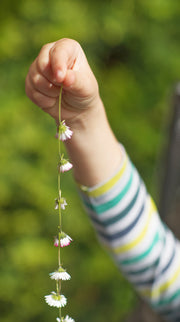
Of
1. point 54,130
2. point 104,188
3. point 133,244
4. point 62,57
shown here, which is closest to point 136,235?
point 133,244

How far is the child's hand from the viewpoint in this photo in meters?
0.48

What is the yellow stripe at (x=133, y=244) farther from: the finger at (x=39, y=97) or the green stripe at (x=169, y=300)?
the finger at (x=39, y=97)

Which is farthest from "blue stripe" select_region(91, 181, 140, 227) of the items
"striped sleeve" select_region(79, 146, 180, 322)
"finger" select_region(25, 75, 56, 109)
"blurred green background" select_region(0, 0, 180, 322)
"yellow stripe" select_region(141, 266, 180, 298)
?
"blurred green background" select_region(0, 0, 180, 322)

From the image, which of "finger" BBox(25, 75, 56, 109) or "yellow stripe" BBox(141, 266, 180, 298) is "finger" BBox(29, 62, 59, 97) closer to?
"finger" BBox(25, 75, 56, 109)

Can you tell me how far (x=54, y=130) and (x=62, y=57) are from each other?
1002mm

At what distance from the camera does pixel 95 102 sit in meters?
0.61

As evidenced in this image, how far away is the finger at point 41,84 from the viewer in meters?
0.52

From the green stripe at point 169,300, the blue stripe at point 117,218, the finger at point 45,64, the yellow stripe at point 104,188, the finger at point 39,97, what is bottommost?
the green stripe at point 169,300

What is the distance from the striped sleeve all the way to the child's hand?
22 centimetres

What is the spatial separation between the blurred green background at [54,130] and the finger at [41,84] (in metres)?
0.86

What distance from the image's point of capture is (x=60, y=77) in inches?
18.0

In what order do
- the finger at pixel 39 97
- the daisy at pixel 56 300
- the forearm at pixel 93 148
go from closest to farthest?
the daisy at pixel 56 300, the finger at pixel 39 97, the forearm at pixel 93 148

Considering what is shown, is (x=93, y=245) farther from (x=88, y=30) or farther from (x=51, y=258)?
(x=88, y=30)

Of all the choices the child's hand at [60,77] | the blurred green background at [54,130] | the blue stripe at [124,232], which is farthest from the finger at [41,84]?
the blurred green background at [54,130]
